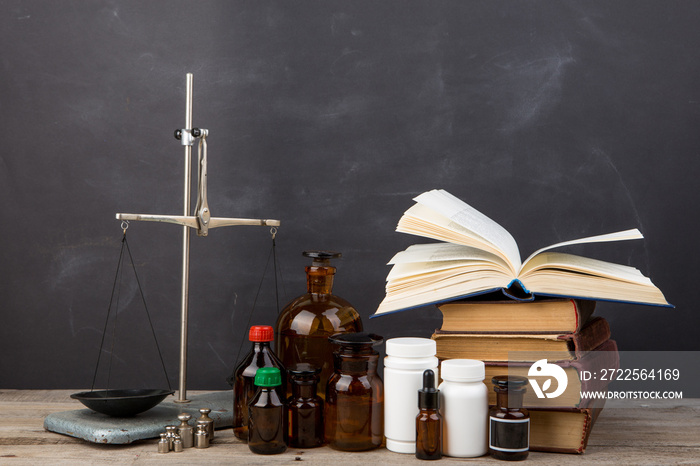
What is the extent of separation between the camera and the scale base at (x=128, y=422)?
3.34 ft

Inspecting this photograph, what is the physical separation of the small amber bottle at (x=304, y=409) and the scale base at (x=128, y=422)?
164 mm

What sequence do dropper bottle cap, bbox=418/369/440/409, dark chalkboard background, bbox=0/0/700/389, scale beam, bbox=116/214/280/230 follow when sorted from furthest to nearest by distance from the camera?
dark chalkboard background, bbox=0/0/700/389 → scale beam, bbox=116/214/280/230 → dropper bottle cap, bbox=418/369/440/409

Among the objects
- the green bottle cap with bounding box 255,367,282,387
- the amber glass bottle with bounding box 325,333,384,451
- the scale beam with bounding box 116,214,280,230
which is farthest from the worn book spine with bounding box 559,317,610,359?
→ the scale beam with bounding box 116,214,280,230

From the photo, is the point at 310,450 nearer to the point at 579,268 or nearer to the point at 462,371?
the point at 462,371

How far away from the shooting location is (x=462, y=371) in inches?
38.1

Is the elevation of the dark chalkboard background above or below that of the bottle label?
above

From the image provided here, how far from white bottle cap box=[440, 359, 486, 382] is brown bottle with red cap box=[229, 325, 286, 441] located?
0.23m

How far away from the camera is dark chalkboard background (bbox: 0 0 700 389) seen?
1441mm

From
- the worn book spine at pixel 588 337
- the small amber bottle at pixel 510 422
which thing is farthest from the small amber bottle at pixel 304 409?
the worn book spine at pixel 588 337

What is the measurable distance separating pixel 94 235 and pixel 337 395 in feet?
2.29

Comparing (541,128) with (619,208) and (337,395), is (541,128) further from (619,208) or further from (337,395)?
(337,395)

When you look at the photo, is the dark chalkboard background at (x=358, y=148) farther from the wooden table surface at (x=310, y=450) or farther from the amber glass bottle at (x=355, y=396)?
the amber glass bottle at (x=355, y=396)

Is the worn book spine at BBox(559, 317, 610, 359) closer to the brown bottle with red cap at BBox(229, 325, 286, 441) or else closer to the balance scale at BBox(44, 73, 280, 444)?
the brown bottle with red cap at BBox(229, 325, 286, 441)

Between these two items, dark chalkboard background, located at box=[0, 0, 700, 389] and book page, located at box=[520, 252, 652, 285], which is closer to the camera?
book page, located at box=[520, 252, 652, 285]
